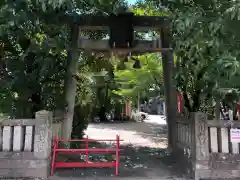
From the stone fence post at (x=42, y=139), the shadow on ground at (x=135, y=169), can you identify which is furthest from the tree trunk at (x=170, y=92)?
the stone fence post at (x=42, y=139)

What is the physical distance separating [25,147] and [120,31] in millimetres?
4187

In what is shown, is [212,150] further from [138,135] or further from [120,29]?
[138,135]

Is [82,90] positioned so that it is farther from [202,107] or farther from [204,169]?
[204,169]

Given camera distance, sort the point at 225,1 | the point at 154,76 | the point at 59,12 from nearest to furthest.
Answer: the point at 225,1
the point at 59,12
the point at 154,76

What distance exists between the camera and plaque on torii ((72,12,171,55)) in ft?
30.0

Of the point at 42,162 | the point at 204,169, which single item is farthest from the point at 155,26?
the point at 42,162

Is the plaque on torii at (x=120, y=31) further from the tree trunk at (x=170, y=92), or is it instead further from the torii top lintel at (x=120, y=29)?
the tree trunk at (x=170, y=92)

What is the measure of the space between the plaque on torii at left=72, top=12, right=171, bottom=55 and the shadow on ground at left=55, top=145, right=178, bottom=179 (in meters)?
3.24

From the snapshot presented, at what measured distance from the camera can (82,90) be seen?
1230 centimetres

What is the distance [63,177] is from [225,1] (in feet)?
16.0

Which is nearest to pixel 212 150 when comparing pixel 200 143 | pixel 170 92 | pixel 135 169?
pixel 200 143

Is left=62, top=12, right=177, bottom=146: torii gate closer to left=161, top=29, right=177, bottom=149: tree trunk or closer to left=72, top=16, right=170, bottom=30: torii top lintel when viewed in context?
left=72, top=16, right=170, bottom=30: torii top lintel

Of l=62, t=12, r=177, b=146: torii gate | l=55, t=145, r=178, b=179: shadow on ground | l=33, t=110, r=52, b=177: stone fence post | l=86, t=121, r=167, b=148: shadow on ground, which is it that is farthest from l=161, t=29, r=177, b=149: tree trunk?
l=33, t=110, r=52, b=177: stone fence post

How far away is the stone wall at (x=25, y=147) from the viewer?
6.86 meters
